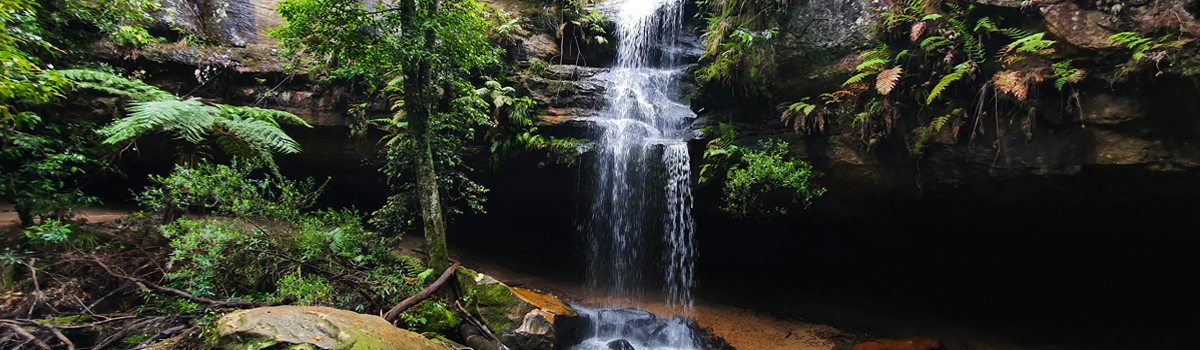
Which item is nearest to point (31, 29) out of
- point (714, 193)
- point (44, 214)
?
point (44, 214)

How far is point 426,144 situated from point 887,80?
5.76m

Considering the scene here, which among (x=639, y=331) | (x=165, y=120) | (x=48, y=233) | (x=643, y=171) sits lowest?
(x=639, y=331)

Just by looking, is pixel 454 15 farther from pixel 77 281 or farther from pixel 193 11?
pixel 193 11

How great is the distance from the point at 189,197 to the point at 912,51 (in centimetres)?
894

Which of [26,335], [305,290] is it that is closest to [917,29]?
[305,290]

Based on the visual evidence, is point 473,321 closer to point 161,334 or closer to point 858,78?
point 161,334

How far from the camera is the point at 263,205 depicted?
218 inches

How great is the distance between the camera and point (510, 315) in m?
5.85

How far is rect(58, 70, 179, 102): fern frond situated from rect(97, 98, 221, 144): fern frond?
53 cm

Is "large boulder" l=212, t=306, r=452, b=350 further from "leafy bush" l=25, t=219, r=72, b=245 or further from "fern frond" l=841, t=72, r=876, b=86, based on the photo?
"fern frond" l=841, t=72, r=876, b=86

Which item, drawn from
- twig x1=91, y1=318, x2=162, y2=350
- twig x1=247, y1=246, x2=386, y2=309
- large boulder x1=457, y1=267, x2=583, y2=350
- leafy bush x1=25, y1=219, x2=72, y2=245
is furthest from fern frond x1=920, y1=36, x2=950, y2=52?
leafy bush x1=25, y1=219, x2=72, y2=245

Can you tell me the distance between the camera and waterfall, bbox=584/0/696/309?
8.00m

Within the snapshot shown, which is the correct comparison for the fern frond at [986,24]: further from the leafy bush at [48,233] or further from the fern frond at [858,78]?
the leafy bush at [48,233]

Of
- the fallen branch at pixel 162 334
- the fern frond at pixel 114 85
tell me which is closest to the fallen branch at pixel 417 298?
the fallen branch at pixel 162 334
